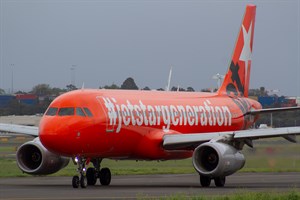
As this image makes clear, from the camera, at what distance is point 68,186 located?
34.1 m

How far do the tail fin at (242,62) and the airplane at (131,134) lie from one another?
3318mm

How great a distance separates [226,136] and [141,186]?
381 centimetres

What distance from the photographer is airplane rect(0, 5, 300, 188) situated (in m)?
33.5

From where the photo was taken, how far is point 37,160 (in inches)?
1478

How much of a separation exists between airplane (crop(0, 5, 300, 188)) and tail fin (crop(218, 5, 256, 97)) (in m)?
3.32

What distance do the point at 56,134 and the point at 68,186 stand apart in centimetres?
238

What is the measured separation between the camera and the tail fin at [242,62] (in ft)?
152

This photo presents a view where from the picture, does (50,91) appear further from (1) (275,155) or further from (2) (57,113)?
(2) (57,113)

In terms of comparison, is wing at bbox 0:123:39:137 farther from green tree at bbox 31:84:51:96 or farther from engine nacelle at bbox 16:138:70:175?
green tree at bbox 31:84:51:96

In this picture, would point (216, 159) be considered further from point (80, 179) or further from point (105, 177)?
point (80, 179)

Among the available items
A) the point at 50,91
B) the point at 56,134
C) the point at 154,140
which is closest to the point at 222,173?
the point at 154,140

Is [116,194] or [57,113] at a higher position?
[57,113]

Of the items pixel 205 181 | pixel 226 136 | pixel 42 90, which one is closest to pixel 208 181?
pixel 205 181

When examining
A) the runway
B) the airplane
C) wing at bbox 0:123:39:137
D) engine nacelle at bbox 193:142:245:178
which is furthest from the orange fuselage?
wing at bbox 0:123:39:137
